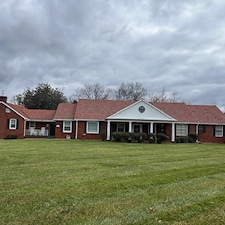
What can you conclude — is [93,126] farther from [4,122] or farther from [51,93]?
[51,93]

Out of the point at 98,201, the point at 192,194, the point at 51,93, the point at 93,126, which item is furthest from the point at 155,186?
the point at 51,93

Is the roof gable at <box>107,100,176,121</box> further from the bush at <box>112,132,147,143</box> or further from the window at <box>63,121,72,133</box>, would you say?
the window at <box>63,121,72,133</box>

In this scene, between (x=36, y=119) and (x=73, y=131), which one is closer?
(x=73, y=131)

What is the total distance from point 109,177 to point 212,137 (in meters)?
27.5

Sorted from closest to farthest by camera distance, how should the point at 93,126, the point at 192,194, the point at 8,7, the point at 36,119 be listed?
the point at 192,194
the point at 8,7
the point at 93,126
the point at 36,119

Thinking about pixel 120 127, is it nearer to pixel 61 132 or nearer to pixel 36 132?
pixel 61 132

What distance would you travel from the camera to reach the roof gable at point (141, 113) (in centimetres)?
3000

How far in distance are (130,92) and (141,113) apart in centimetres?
2741

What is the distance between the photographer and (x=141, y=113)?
3027 cm

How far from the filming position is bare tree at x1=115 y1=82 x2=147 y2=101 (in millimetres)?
56969

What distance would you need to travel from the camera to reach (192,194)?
20.4 feet

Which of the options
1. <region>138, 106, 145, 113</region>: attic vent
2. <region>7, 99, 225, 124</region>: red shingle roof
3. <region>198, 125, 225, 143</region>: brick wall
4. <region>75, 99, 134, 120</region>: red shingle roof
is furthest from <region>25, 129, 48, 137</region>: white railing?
<region>198, 125, 225, 143</region>: brick wall

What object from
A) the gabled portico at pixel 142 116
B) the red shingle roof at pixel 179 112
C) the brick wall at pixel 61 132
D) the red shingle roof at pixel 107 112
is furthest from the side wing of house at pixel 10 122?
the red shingle roof at pixel 179 112

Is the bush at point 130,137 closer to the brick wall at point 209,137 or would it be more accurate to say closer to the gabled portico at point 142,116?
the gabled portico at point 142,116
